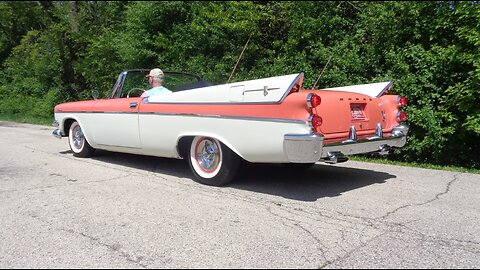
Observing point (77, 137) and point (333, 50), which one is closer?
point (77, 137)

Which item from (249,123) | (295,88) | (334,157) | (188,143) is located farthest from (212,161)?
(334,157)

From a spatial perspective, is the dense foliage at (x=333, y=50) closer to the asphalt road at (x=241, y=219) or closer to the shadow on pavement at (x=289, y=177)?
the asphalt road at (x=241, y=219)

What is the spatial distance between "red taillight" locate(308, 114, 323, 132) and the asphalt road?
82 cm

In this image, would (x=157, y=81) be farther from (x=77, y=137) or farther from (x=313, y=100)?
(x=313, y=100)

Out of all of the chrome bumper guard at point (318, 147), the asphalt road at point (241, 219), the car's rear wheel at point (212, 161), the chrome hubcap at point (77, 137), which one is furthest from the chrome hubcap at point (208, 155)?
the chrome hubcap at point (77, 137)

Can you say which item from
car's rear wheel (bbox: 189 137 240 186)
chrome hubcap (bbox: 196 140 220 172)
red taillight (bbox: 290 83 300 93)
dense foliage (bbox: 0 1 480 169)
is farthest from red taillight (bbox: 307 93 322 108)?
dense foliage (bbox: 0 1 480 169)

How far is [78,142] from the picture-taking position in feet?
25.1

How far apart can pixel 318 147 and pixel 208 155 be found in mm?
1628

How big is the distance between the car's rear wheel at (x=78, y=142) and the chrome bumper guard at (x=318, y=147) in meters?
4.37

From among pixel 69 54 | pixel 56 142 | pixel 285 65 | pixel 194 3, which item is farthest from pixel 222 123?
pixel 69 54

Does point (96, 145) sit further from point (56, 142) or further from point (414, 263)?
point (414, 263)

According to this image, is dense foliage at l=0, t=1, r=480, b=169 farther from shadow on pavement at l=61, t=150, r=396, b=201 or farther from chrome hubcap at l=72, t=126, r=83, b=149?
chrome hubcap at l=72, t=126, r=83, b=149

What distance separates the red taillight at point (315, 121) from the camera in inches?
169

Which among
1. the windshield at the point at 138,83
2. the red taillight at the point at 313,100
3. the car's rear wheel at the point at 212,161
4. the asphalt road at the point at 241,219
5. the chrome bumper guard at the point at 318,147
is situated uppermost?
the windshield at the point at 138,83
